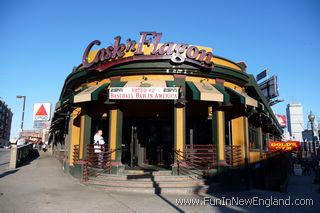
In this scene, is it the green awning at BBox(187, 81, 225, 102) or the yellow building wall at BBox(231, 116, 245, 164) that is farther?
the yellow building wall at BBox(231, 116, 245, 164)

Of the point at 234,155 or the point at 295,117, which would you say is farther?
the point at 295,117

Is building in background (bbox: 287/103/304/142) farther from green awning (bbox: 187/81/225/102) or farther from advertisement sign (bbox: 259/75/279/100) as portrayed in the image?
green awning (bbox: 187/81/225/102)

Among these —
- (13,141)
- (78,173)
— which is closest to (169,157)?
(78,173)

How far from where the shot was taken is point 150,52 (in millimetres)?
12656

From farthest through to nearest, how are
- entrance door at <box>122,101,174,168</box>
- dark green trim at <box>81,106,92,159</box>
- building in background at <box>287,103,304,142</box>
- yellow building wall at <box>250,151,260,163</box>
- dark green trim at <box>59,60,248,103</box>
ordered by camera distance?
building in background at <box>287,103,304,142</box>, yellow building wall at <box>250,151,260,163</box>, entrance door at <box>122,101,174,168</box>, dark green trim at <box>81,106,92,159</box>, dark green trim at <box>59,60,248,103</box>

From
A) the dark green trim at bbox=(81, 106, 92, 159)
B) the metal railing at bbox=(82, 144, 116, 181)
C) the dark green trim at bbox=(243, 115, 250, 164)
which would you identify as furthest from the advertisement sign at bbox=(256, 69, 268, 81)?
the metal railing at bbox=(82, 144, 116, 181)

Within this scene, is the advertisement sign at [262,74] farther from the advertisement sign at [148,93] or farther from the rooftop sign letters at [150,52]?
the advertisement sign at [148,93]

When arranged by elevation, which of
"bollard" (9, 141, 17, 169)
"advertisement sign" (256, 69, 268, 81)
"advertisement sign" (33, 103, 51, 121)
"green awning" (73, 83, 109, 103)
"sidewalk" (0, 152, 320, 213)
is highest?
"advertisement sign" (256, 69, 268, 81)

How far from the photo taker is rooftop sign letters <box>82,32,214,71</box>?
1248 cm

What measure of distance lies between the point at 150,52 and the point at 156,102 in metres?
2.86

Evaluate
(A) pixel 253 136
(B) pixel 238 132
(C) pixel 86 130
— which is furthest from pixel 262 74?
(C) pixel 86 130

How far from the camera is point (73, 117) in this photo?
15828 mm

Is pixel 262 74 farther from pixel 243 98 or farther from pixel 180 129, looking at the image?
pixel 180 129

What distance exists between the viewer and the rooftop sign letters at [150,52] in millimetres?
12484
